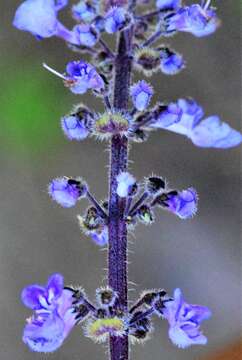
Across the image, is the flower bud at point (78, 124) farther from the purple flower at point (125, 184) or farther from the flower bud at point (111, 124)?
the purple flower at point (125, 184)

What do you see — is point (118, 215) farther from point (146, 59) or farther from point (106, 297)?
point (146, 59)

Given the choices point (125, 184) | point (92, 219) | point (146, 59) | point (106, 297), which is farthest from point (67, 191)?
point (146, 59)

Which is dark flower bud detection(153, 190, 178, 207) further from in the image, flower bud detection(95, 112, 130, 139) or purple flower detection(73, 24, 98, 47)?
purple flower detection(73, 24, 98, 47)

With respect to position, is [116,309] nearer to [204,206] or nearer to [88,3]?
[88,3]

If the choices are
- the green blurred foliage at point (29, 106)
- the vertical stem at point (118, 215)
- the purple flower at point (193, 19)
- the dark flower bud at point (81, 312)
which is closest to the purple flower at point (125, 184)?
the vertical stem at point (118, 215)

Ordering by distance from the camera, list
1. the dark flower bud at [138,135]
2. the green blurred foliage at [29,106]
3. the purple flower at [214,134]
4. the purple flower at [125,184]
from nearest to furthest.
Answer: the purple flower at [125,184] → the dark flower bud at [138,135] → the purple flower at [214,134] → the green blurred foliage at [29,106]

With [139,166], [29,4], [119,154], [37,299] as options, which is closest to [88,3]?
[29,4]
